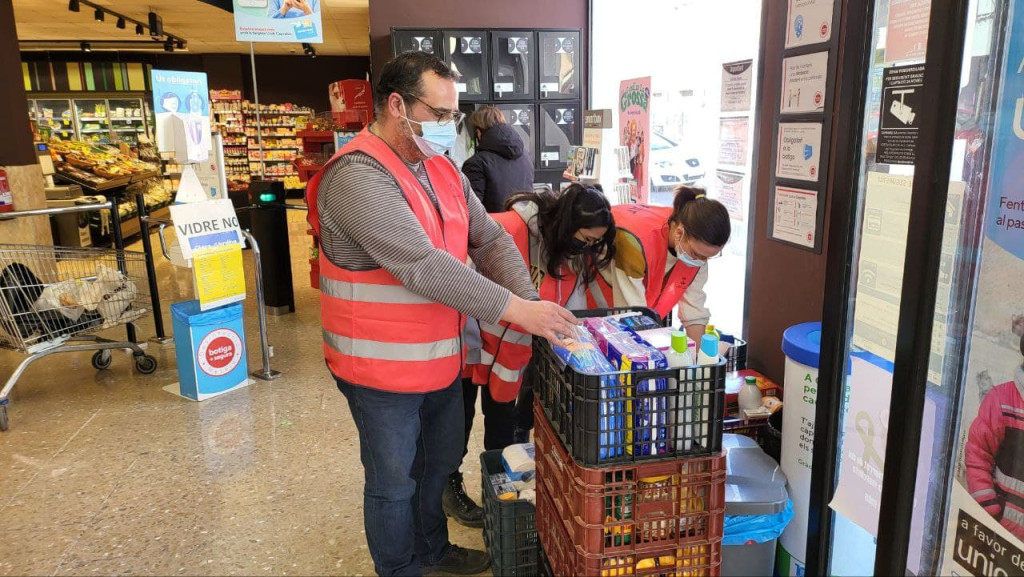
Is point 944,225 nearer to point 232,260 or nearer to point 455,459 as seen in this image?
point 455,459

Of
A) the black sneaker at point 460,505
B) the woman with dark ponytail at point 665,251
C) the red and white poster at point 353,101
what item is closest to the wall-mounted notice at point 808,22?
the woman with dark ponytail at point 665,251

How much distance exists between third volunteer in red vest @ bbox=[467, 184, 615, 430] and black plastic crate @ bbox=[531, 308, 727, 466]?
32.0 inches

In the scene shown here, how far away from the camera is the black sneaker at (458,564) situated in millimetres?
2570

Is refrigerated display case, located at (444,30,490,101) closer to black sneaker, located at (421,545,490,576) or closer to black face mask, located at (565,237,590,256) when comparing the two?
black face mask, located at (565,237,590,256)

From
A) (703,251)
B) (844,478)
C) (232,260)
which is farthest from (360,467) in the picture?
(844,478)

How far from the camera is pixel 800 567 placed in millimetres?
2434

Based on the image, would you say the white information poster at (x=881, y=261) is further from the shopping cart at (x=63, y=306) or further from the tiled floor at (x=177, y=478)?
the shopping cart at (x=63, y=306)

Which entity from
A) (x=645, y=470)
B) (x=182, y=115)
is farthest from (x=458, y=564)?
(x=182, y=115)

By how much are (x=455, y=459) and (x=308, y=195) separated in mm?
1013

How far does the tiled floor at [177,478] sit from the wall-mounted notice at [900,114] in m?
2.02

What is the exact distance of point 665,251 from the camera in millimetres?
2543

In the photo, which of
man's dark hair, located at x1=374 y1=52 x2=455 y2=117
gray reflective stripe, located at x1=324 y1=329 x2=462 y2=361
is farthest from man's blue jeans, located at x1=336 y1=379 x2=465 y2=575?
man's dark hair, located at x1=374 y1=52 x2=455 y2=117

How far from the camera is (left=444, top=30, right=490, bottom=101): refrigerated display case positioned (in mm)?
6211

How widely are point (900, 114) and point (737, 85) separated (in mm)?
2132
